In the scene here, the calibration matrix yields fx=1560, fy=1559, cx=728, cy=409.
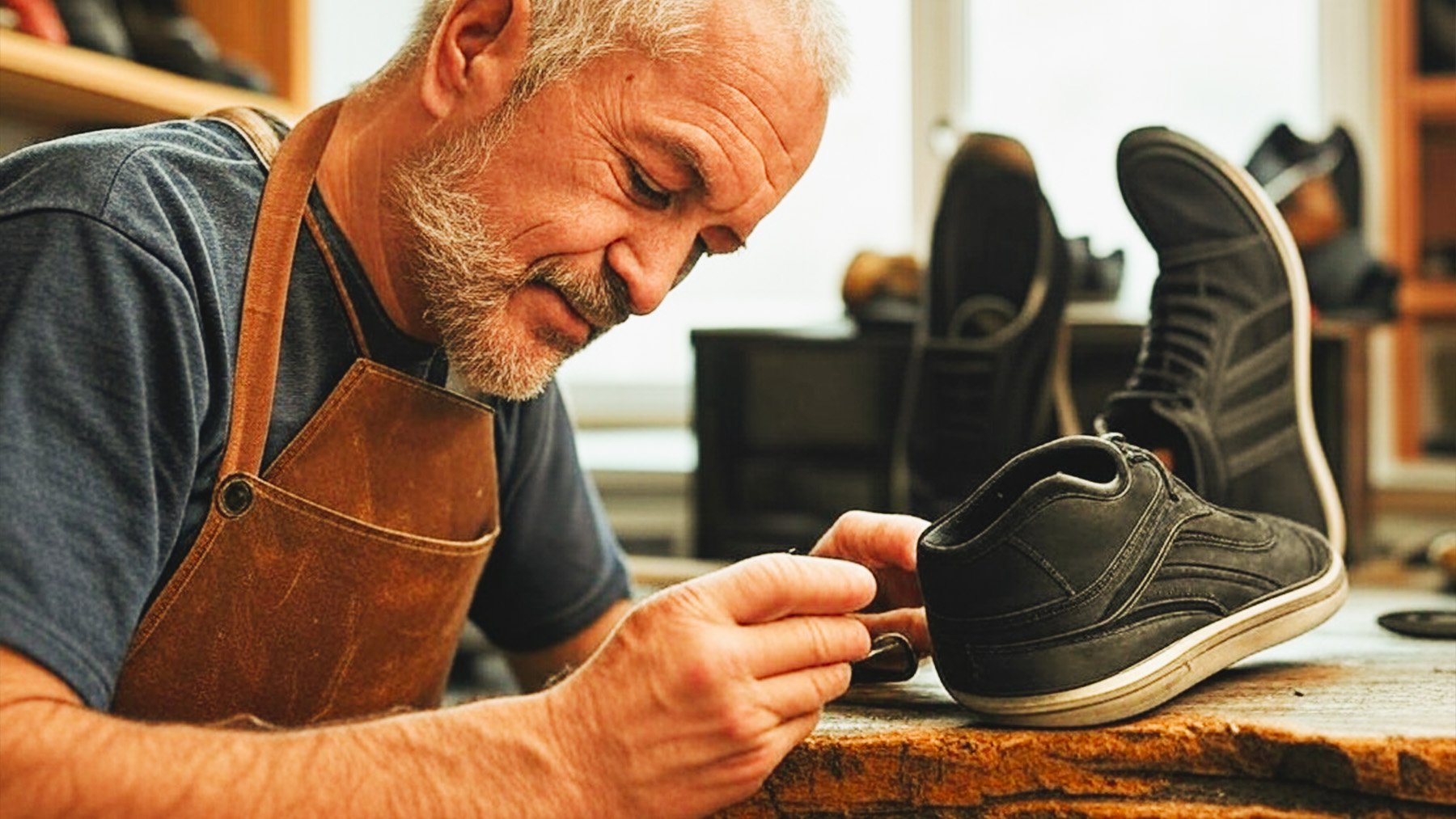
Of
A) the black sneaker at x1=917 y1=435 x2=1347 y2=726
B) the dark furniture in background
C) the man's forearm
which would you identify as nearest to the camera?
the man's forearm

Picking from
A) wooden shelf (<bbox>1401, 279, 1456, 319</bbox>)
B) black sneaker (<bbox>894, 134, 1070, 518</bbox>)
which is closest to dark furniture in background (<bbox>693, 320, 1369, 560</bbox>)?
black sneaker (<bbox>894, 134, 1070, 518</bbox>)

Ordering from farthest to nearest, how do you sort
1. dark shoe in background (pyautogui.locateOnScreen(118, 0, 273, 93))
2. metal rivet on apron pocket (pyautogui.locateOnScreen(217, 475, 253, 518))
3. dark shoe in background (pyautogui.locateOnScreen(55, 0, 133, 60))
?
dark shoe in background (pyautogui.locateOnScreen(118, 0, 273, 93)), dark shoe in background (pyautogui.locateOnScreen(55, 0, 133, 60)), metal rivet on apron pocket (pyautogui.locateOnScreen(217, 475, 253, 518))

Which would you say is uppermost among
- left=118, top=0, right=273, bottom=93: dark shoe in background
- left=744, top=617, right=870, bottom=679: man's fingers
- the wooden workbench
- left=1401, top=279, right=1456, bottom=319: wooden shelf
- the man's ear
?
left=118, top=0, right=273, bottom=93: dark shoe in background

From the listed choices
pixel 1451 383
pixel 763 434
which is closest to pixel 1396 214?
pixel 1451 383

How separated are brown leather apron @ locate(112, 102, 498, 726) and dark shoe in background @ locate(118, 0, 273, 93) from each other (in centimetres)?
106

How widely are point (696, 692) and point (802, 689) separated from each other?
0.08 m

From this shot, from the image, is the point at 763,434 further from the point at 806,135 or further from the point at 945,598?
the point at 945,598

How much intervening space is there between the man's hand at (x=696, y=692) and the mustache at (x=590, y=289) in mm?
301

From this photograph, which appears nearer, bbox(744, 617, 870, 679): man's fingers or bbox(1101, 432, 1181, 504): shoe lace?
bbox(744, 617, 870, 679): man's fingers

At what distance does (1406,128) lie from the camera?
9.07 feet

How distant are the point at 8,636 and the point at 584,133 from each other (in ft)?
1.74

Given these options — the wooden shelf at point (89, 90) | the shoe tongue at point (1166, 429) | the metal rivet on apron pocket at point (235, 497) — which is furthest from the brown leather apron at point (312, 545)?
the wooden shelf at point (89, 90)

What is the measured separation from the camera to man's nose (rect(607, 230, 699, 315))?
117 centimetres

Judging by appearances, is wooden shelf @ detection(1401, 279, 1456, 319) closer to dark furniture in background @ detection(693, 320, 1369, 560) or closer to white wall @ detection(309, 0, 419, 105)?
dark furniture in background @ detection(693, 320, 1369, 560)
